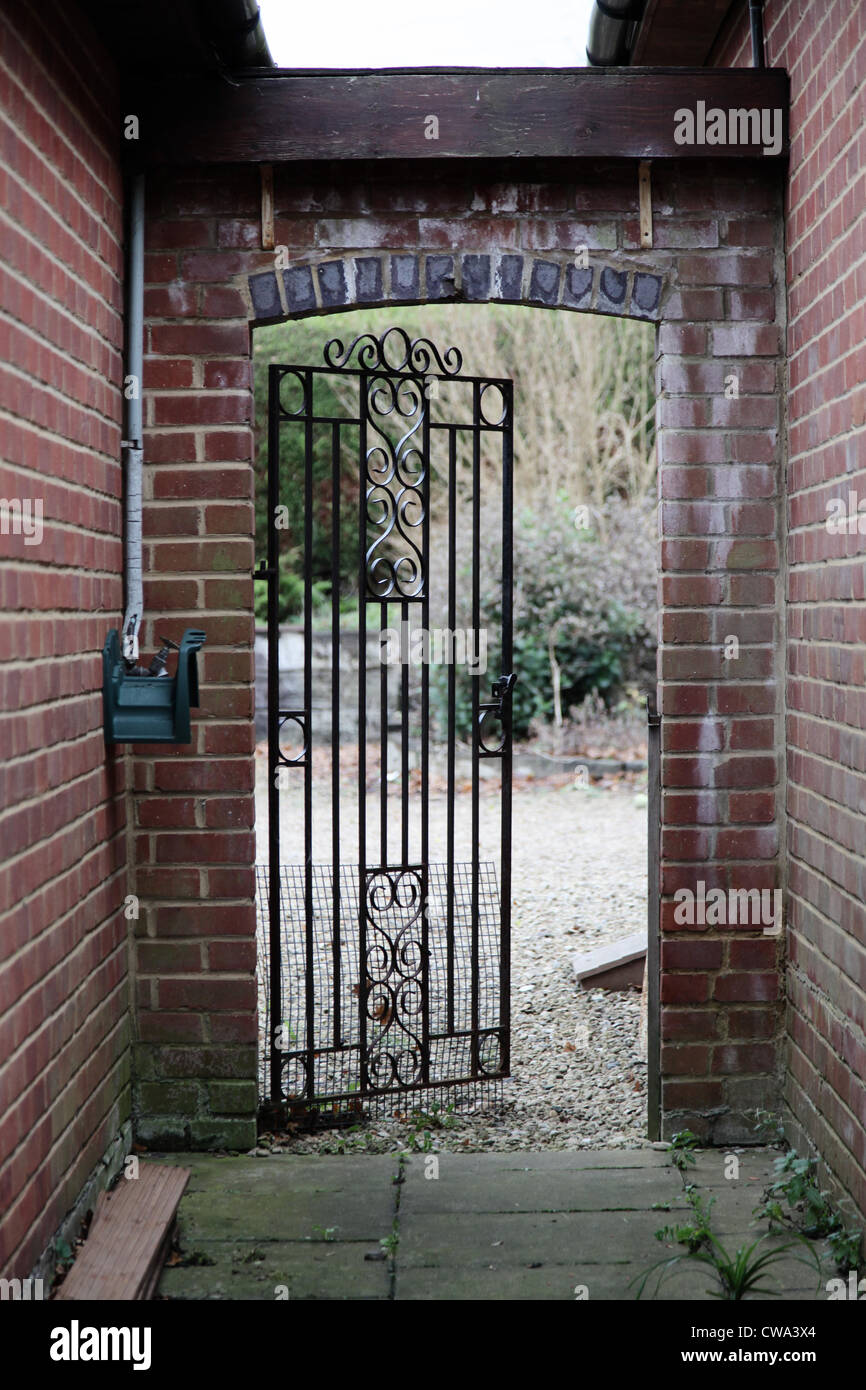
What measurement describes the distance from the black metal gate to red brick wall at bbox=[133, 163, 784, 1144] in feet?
0.58

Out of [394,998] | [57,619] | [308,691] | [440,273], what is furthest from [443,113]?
[394,998]

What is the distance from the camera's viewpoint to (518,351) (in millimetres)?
12852

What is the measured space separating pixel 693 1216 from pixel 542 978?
2582mm

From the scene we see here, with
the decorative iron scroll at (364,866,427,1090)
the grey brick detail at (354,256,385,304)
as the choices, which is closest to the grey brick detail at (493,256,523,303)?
the grey brick detail at (354,256,385,304)

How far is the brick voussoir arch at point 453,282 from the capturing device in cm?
343

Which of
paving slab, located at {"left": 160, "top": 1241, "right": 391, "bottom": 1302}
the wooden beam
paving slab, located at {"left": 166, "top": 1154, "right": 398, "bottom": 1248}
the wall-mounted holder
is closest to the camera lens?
paving slab, located at {"left": 160, "top": 1241, "right": 391, "bottom": 1302}

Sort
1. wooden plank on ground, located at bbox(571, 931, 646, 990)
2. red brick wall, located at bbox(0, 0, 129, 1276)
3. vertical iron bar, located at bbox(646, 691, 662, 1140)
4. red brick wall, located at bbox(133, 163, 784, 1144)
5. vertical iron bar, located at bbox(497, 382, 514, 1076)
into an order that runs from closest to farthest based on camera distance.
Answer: red brick wall, located at bbox(0, 0, 129, 1276), red brick wall, located at bbox(133, 163, 784, 1144), vertical iron bar, located at bbox(646, 691, 662, 1140), vertical iron bar, located at bbox(497, 382, 514, 1076), wooden plank on ground, located at bbox(571, 931, 646, 990)

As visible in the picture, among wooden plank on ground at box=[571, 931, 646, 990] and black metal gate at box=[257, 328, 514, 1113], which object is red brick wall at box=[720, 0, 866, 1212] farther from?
wooden plank on ground at box=[571, 931, 646, 990]

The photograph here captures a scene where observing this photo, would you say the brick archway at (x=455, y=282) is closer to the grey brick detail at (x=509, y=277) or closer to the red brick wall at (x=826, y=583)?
the grey brick detail at (x=509, y=277)

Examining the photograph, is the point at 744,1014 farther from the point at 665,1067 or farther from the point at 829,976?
the point at 829,976

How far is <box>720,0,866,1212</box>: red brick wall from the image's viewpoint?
281 cm

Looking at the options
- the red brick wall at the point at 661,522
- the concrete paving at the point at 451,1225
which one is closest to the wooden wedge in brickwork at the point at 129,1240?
the concrete paving at the point at 451,1225

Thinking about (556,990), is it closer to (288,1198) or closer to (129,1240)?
(288,1198)

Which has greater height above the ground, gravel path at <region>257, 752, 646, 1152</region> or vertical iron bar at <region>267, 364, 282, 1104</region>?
vertical iron bar at <region>267, 364, 282, 1104</region>
